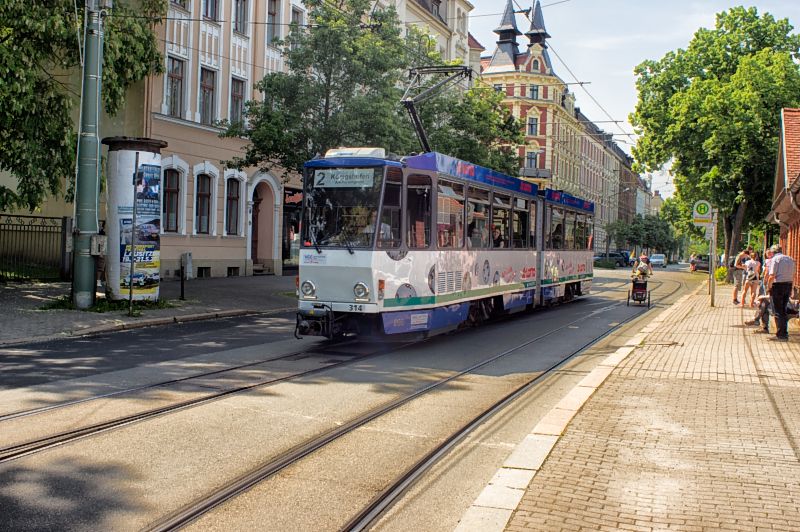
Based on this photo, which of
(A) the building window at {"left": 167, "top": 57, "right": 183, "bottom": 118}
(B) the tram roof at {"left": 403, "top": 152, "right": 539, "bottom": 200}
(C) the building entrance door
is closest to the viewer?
(B) the tram roof at {"left": 403, "top": 152, "right": 539, "bottom": 200}

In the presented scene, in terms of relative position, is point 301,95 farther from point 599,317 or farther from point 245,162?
point 599,317

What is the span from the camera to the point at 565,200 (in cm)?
2191

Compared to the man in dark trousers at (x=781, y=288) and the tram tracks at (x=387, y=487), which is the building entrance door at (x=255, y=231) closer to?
the man in dark trousers at (x=781, y=288)

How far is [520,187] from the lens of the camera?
17719 millimetres

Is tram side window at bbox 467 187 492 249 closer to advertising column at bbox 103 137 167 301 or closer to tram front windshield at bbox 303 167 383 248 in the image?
tram front windshield at bbox 303 167 383 248

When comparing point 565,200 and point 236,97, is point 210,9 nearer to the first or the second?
point 236,97

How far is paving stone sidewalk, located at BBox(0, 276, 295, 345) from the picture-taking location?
14078mm

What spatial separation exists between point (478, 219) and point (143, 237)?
7499mm

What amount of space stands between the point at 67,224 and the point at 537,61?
2697 inches

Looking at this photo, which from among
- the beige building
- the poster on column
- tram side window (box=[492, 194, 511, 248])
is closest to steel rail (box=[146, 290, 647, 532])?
tram side window (box=[492, 194, 511, 248])

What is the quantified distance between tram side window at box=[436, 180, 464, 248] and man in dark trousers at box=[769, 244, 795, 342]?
19.2ft

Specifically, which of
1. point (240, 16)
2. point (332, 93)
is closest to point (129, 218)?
point (332, 93)

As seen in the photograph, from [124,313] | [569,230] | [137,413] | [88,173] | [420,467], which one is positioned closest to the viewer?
[420,467]

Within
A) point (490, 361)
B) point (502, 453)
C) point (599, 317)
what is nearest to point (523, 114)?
point (599, 317)
